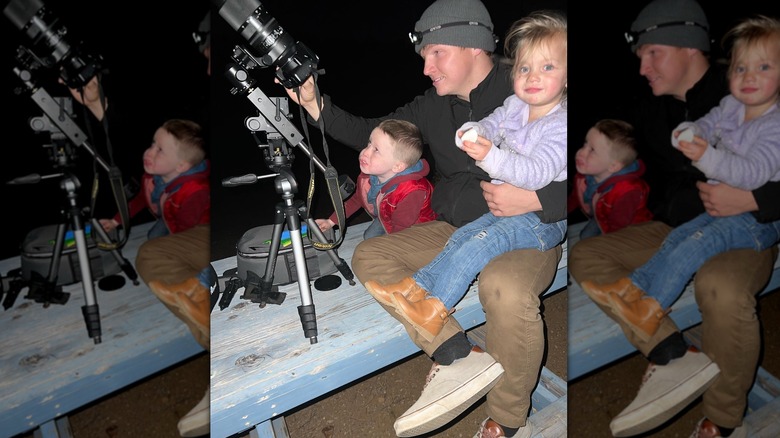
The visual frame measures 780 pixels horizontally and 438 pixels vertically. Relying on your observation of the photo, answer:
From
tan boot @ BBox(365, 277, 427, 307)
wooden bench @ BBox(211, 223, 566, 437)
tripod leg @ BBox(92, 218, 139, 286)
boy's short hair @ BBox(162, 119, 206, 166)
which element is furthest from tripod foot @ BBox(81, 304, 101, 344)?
tan boot @ BBox(365, 277, 427, 307)

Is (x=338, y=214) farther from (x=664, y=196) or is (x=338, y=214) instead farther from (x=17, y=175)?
(x=664, y=196)

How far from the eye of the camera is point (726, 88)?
1132 millimetres

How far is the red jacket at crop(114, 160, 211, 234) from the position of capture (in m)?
0.94

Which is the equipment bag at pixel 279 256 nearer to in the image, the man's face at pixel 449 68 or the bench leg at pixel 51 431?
the man's face at pixel 449 68

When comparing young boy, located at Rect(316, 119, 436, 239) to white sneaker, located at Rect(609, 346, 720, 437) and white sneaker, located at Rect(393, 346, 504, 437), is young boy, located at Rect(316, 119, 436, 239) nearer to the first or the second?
white sneaker, located at Rect(393, 346, 504, 437)

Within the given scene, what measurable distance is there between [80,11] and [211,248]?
1.69 feet

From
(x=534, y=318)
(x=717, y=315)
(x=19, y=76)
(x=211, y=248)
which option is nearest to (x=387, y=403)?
(x=534, y=318)

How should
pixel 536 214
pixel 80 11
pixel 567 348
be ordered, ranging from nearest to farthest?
pixel 80 11
pixel 536 214
pixel 567 348

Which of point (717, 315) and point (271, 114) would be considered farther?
point (717, 315)

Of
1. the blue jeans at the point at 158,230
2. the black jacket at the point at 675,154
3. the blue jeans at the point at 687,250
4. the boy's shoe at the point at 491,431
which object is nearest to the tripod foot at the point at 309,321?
the blue jeans at the point at 158,230

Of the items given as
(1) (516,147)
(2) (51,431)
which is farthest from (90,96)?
(1) (516,147)

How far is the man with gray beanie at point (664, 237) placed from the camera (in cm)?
111

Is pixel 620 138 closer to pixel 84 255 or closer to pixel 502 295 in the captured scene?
pixel 502 295

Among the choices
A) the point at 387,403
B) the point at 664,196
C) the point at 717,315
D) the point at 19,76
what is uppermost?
the point at 19,76
